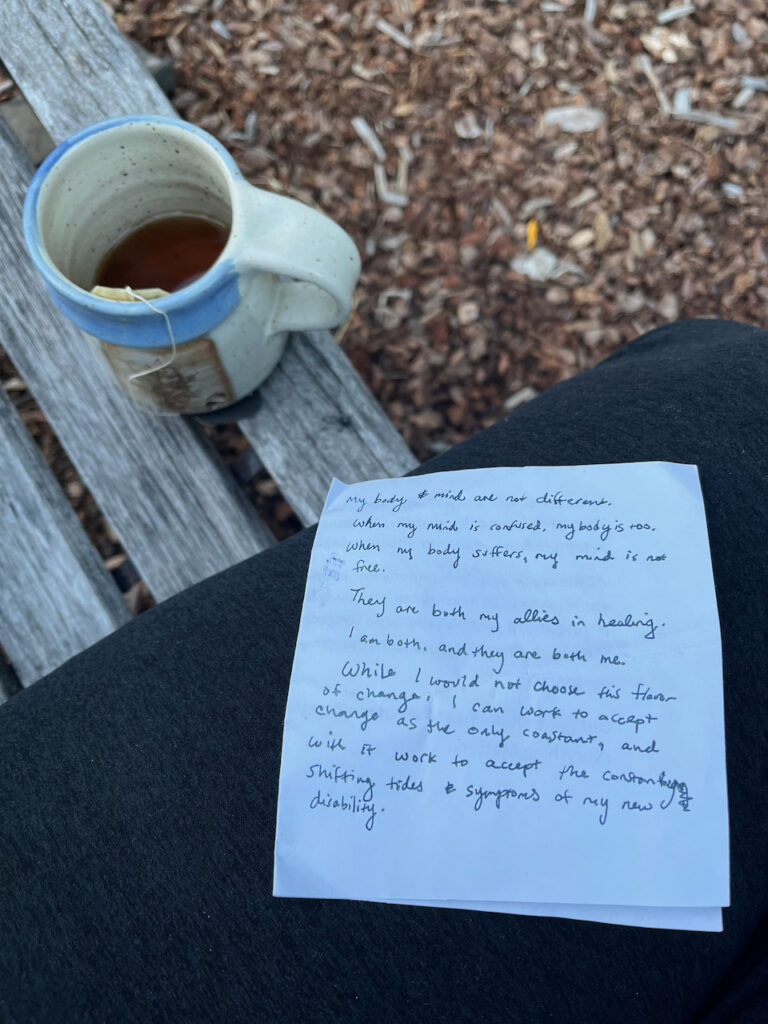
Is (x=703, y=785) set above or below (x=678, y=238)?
above

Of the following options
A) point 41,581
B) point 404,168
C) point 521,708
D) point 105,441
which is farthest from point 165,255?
point 404,168

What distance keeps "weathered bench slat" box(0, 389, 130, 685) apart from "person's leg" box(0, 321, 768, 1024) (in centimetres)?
16

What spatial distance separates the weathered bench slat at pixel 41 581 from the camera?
79cm

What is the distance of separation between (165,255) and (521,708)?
56 centimetres

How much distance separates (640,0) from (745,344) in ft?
3.19

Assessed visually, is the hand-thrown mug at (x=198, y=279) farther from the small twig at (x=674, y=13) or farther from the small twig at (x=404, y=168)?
the small twig at (x=674, y=13)

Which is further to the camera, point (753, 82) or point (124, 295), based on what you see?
point (753, 82)

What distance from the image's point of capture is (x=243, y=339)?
26.6 inches

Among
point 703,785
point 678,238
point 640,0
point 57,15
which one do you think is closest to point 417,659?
point 703,785

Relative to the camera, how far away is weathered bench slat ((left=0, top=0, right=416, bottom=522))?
0.79 m

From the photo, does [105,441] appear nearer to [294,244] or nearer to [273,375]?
[273,375]

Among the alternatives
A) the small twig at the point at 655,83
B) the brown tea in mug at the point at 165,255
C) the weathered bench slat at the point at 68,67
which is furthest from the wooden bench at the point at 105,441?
the small twig at the point at 655,83

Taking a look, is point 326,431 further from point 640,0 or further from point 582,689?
point 640,0

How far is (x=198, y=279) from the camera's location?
26.0 inches
